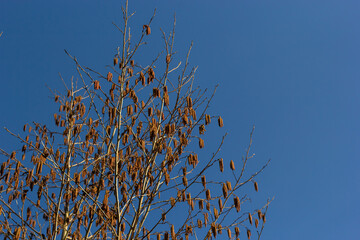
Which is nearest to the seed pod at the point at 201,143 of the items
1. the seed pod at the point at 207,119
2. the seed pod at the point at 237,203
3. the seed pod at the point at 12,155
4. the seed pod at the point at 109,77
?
the seed pod at the point at 207,119

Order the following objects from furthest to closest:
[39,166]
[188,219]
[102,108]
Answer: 1. [102,108]
2. [188,219]
3. [39,166]

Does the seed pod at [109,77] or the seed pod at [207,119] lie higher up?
the seed pod at [109,77]

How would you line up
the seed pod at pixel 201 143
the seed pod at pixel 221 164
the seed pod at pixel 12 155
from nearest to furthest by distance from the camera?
the seed pod at pixel 221 164 → the seed pod at pixel 201 143 → the seed pod at pixel 12 155

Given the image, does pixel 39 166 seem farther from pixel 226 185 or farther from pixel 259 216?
pixel 259 216

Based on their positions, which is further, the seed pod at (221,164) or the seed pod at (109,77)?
the seed pod at (109,77)

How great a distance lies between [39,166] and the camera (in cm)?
380

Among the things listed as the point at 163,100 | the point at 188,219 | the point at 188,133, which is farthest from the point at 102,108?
the point at 188,219

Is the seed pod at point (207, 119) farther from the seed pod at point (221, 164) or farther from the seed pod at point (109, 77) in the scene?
the seed pod at point (109, 77)

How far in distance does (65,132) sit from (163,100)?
144 cm

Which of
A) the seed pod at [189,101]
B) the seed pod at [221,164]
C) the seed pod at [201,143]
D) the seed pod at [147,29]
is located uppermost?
the seed pod at [147,29]

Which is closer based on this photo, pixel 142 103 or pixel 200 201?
pixel 200 201

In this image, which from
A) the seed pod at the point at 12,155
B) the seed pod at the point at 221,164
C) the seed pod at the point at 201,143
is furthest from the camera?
the seed pod at the point at 12,155

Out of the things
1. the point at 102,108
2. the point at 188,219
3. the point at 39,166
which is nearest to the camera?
the point at 39,166

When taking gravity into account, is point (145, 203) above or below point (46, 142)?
below
